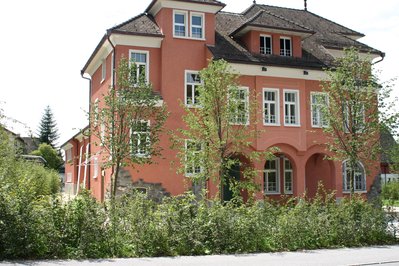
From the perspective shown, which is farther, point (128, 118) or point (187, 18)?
point (187, 18)

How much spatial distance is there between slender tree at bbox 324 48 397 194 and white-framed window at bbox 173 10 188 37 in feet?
32.7

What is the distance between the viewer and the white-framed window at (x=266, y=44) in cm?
2859

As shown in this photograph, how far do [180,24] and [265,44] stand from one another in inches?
209

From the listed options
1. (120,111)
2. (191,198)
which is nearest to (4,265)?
(191,198)

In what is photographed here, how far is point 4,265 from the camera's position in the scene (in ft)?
33.2

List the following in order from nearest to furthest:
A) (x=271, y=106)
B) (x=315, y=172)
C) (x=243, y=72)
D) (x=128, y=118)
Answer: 1. (x=128, y=118)
2. (x=243, y=72)
3. (x=271, y=106)
4. (x=315, y=172)

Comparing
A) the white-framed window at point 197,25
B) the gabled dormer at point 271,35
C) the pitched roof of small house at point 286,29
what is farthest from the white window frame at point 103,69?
the gabled dormer at point 271,35

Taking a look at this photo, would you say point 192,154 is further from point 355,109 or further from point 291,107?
point 291,107

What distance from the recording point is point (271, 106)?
27859mm

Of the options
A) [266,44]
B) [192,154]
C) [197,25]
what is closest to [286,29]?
[266,44]

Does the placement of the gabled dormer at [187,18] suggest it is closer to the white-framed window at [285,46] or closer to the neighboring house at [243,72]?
the neighboring house at [243,72]

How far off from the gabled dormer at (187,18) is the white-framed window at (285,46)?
4354 mm

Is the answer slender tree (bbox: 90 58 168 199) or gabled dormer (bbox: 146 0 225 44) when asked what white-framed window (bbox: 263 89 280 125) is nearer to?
gabled dormer (bbox: 146 0 225 44)

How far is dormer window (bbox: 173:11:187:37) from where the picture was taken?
2641 centimetres
